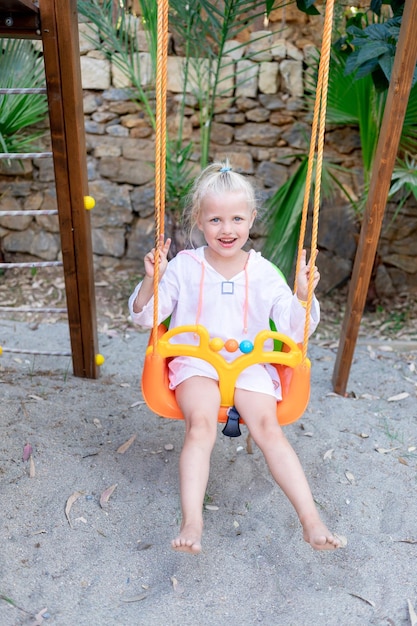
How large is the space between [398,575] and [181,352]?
0.97 metres

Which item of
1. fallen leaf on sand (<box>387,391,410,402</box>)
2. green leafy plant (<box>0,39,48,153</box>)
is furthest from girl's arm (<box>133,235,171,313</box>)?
green leafy plant (<box>0,39,48,153</box>)

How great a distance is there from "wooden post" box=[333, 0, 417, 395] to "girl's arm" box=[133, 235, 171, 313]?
1.07 metres

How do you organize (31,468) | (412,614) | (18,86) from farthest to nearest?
(18,86), (31,468), (412,614)

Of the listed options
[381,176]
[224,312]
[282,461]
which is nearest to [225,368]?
[224,312]

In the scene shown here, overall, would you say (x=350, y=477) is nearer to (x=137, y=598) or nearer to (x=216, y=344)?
(x=216, y=344)

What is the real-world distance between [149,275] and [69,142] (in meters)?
0.89

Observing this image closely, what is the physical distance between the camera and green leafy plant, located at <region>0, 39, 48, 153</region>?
3.90 meters

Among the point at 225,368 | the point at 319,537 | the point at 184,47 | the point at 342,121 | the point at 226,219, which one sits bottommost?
the point at 319,537

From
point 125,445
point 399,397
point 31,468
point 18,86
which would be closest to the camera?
point 31,468

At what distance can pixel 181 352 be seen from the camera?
2166mm

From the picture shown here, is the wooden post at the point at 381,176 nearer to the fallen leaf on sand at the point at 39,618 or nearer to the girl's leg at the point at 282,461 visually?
the girl's leg at the point at 282,461

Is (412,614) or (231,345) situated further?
(231,345)

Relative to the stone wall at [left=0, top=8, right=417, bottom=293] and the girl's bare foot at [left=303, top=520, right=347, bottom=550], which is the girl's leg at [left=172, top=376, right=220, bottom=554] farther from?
the stone wall at [left=0, top=8, right=417, bottom=293]

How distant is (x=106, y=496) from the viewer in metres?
2.34
